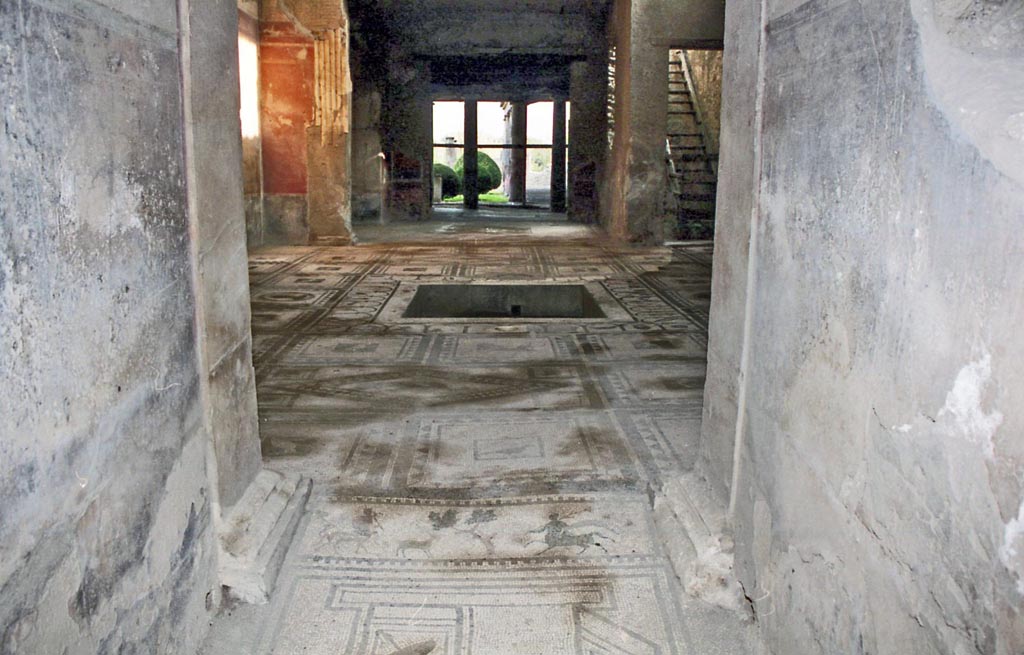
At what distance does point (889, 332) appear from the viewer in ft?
4.16

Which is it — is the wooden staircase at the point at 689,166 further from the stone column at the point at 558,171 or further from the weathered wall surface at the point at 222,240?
the weathered wall surface at the point at 222,240

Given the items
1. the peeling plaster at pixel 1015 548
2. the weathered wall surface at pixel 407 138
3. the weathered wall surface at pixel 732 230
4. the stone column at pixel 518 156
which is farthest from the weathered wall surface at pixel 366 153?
the peeling plaster at pixel 1015 548

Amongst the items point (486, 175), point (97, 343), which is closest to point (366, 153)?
point (486, 175)

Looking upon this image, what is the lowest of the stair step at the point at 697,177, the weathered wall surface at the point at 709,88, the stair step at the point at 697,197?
the stair step at the point at 697,197

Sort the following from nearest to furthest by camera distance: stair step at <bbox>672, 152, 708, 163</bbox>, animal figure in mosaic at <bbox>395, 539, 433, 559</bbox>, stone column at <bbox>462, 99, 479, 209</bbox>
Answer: animal figure in mosaic at <bbox>395, 539, 433, 559</bbox> → stair step at <bbox>672, 152, 708, 163</bbox> → stone column at <bbox>462, 99, 479, 209</bbox>

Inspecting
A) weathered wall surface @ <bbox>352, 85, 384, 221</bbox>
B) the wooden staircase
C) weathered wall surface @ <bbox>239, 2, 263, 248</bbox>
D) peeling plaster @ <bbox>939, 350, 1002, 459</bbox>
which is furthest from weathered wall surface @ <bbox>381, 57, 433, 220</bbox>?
peeling plaster @ <bbox>939, 350, 1002, 459</bbox>

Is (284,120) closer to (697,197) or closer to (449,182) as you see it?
(697,197)

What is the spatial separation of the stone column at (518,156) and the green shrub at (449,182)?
1.60 m

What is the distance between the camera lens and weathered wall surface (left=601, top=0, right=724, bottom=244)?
9188 millimetres

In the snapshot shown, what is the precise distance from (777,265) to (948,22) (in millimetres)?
694

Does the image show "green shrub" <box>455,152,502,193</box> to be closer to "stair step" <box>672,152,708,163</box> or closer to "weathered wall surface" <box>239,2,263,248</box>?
"stair step" <box>672,152,708,163</box>

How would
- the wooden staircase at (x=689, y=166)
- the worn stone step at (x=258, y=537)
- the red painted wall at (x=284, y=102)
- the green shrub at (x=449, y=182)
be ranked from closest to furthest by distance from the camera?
the worn stone step at (x=258, y=537)
the red painted wall at (x=284, y=102)
the wooden staircase at (x=689, y=166)
the green shrub at (x=449, y=182)

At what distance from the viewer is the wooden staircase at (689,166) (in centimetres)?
1104

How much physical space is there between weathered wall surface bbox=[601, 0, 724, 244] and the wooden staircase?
4.21ft
